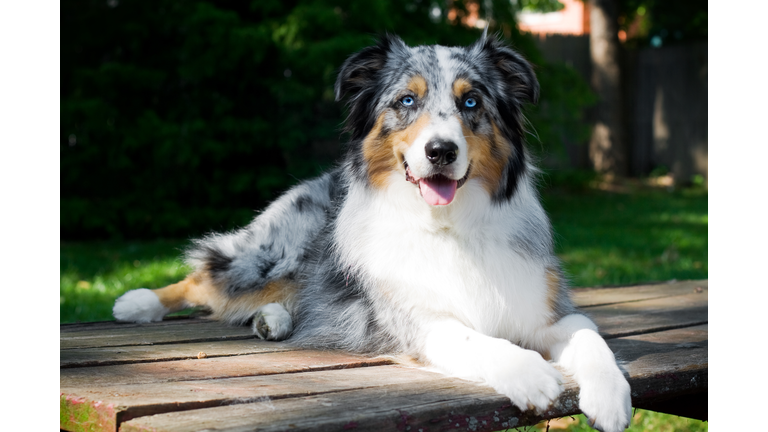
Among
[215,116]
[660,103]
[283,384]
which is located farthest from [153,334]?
[660,103]

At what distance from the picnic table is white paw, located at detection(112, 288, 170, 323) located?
0.37 ft

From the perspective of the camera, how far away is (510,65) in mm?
3045

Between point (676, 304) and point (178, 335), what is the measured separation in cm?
281

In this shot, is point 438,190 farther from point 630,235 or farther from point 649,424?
point 630,235

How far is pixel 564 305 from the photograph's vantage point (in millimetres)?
2916

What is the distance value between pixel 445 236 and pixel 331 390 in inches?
33.9

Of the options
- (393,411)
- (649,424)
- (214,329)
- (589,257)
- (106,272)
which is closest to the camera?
(393,411)

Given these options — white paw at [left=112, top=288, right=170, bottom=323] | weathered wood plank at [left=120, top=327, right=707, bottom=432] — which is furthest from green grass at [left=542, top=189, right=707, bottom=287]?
white paw at [left=112, top=288, right=170, bottom=323]

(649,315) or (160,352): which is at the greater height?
(160,352)

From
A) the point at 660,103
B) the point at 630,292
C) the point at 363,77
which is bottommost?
the point at 630,292

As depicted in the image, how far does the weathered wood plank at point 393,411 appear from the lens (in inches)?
71.0

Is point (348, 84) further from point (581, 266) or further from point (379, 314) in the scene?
point (581, 266)

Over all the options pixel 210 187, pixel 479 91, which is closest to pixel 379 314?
pixel 479 91

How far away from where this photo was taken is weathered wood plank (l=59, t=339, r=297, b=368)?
2537 millimetres
